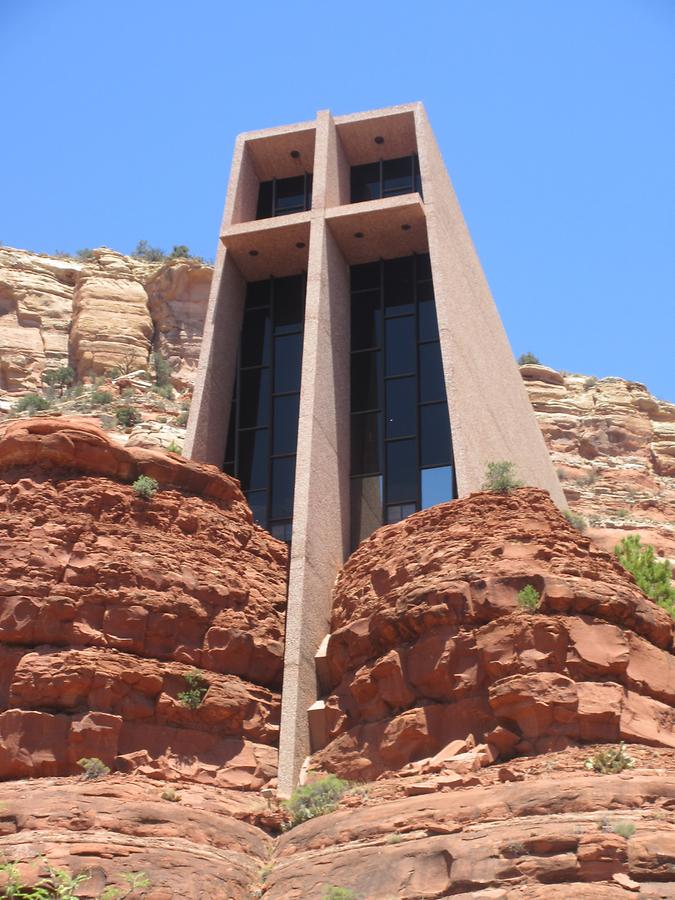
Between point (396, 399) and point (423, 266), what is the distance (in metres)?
3.77

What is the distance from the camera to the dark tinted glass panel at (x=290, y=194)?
35.0 meters

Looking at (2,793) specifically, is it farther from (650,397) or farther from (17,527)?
(650,397)

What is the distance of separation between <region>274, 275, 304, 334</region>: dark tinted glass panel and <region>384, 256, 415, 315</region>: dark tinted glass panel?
2150mm

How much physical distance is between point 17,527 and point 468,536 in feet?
25.7

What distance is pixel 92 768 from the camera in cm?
2091

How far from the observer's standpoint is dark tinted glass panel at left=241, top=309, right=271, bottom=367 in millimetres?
33125

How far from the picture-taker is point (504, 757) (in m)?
20.1

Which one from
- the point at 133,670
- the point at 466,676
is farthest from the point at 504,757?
the point at 133,670

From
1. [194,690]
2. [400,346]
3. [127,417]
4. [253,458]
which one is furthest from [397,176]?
[194,690]

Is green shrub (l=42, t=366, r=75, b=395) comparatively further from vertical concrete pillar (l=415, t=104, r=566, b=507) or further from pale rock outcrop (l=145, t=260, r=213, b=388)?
vertical concrete pillar (l=415, t=104, r=566, b=507)

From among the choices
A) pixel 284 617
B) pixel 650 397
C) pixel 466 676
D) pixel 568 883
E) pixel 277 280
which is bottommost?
pixel 568 883

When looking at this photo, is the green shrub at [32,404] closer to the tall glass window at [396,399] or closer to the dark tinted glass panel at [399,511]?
the tall glass window at [396,399]

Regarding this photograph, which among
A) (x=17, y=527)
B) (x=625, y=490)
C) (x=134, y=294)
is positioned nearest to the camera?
(x=17, y=527)

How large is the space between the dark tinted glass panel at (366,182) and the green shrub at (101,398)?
52.7ft
